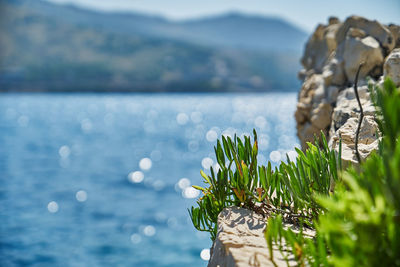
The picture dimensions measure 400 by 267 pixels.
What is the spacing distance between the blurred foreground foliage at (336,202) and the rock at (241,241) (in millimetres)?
161

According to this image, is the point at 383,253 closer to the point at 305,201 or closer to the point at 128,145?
the point at 305,201

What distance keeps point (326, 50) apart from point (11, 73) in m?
169

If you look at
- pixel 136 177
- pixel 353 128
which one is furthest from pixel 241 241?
pixel 136 177

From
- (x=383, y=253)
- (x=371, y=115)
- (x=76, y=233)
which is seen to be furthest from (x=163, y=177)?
(x=383, y=253)

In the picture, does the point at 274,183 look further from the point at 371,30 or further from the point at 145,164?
the point at 145,164

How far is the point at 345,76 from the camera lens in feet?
24.3

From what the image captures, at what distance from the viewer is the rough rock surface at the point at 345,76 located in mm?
5152

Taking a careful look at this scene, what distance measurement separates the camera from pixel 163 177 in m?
30.0

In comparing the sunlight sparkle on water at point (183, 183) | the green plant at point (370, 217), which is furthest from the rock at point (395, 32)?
the sunlight sparkle on water at point (183, 183)

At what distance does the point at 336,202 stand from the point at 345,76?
528cm

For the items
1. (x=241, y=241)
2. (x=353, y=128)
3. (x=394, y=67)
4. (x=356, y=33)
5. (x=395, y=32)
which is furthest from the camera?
(x=356, y=33)

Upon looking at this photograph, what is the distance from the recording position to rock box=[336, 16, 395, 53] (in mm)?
6680

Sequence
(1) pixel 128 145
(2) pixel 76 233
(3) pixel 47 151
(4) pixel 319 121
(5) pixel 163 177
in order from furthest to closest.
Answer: (1) pixel 128 145 → (3) pixel 47 151 → (5) pixel 163 177 → (2) pixel 76 233 → (4) pixel 319 121

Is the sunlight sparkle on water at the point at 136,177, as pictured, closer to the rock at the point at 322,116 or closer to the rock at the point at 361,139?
the rock at the point at 322,116
